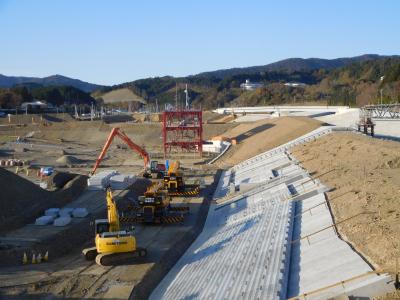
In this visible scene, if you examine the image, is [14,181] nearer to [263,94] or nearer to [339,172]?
[339,172]

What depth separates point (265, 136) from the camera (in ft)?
192

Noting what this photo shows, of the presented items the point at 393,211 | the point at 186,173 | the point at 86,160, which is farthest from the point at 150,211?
the point at 86,160

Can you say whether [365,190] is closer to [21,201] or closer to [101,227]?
[101,227]

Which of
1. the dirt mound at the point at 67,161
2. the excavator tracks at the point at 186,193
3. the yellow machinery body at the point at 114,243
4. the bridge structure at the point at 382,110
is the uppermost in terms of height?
the bridge structure at the point at 382,110

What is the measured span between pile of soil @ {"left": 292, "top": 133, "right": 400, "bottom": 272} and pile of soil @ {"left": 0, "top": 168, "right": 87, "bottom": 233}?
1313cm

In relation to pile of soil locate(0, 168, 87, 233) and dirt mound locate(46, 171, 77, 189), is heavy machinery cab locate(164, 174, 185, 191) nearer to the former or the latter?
pile of soil locate(0, 168, 87, 233)

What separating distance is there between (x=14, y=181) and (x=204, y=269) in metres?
14.2

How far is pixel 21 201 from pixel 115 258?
10029mm

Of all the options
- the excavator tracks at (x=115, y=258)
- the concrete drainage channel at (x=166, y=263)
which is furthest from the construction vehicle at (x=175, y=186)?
the excavator tracks at (x=115, y=258)

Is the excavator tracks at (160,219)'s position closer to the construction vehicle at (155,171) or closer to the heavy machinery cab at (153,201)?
the heavy machinery cab at (153,201)

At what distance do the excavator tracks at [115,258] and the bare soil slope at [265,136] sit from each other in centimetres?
3128

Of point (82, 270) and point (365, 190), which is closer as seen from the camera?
point (82, 270)

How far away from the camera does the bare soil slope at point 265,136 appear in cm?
5312

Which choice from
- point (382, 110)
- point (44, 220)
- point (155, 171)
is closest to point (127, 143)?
point (155, 171)
